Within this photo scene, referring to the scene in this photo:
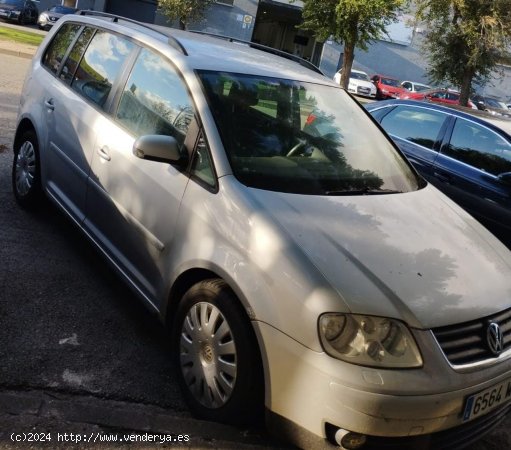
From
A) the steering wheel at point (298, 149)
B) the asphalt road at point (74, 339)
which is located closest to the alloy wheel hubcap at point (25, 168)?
the asphalt road at point (74, 339)

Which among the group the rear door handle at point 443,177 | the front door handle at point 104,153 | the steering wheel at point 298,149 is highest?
the steering wheel at point 298,149

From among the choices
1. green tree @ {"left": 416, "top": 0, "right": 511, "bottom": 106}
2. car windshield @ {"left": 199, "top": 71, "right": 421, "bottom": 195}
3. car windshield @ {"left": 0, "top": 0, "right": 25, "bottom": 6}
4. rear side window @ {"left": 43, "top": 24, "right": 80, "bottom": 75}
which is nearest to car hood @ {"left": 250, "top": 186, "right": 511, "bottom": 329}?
car windshield @ {"left": 199, "top": 71, "right": 421, "bottom": 195}

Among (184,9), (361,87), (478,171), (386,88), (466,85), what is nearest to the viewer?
(478,171)

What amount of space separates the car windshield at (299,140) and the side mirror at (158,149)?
268 mm

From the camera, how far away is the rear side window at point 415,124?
246 inches

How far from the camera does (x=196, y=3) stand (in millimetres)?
32719

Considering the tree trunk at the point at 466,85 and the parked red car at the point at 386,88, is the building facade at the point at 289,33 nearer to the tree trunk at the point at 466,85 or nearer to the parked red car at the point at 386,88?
the parked red car at the point at 386,88

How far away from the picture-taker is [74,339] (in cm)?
329

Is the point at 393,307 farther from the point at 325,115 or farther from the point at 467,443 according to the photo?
the point at 325,115

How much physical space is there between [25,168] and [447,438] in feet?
12.7

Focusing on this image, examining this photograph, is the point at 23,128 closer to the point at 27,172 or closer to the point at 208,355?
the point at 27,172

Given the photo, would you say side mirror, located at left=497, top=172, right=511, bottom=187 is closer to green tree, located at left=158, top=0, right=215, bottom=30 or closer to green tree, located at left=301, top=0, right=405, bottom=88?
green tree, located at left=301, top=0, right=405, bottom=88

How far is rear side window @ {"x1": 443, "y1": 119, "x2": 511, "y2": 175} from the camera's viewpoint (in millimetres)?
5570

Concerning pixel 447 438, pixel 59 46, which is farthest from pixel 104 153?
pixel 447 438
